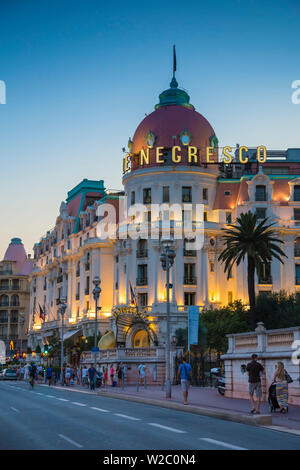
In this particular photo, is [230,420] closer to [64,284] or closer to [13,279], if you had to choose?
[64,284]

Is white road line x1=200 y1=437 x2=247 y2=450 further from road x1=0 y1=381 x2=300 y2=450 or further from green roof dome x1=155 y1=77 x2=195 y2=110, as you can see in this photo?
green roof dome x1=155 y1=77 x2=195 y2=110

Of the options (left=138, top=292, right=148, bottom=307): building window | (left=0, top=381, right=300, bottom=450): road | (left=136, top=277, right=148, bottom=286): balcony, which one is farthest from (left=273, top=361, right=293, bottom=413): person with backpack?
(left=136, top=277, right=148, bottom=286): balcony

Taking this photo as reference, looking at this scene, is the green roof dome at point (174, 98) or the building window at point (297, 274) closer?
the building window at point (297, 274)

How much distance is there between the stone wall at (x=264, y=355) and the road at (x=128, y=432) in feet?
15.8

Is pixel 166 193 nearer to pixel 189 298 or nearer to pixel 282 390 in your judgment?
pixel 189 298

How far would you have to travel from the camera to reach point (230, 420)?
2117cm

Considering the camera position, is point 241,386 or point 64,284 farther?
point 64,284


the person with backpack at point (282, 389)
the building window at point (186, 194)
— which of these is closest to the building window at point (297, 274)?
the building window at point (186, 194)

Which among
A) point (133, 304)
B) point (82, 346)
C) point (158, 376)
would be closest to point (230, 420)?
point (158, 376)

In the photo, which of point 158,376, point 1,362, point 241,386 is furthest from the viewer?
point 1,362

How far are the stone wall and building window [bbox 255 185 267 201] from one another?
3901 centimetres

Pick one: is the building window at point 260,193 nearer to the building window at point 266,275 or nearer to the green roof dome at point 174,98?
the building window at point 266,275

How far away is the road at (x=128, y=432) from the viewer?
47.5ft
